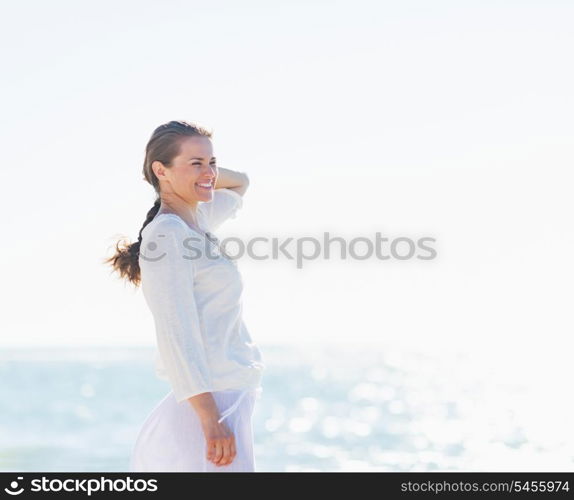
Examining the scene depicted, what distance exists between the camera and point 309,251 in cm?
558

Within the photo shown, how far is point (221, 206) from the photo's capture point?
140 inches

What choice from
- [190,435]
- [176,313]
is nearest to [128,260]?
[176,313]

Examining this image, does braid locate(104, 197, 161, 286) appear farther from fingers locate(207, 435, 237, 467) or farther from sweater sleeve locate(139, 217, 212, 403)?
fingers locate(207, 435, 237, 467)

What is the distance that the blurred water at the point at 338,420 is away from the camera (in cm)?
1538

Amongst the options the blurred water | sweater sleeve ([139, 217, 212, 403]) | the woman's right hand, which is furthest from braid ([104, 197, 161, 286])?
the blurred water

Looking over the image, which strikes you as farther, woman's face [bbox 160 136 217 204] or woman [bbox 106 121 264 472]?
woman's face [bbox 160 136 217 204]

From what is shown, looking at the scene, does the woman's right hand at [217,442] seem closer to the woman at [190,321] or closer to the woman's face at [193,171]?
the woman at [190,321]

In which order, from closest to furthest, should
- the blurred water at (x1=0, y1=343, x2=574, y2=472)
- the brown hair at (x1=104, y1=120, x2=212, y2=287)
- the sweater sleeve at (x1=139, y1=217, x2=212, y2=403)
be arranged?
the sweater sleeve at (x1=139, y1=217, x2=212, y2=403)
the brown hair at (x1=104, y1=120, x2=212, y2=287)
the blurred water at (x1=0, y1=343, x2=574, y2=472)

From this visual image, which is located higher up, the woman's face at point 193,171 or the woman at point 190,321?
the woman's face at point 193,171

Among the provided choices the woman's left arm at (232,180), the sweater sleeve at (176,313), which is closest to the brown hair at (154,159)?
the sweater sleeve at (176,313)

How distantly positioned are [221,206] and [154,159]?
0.51 metres

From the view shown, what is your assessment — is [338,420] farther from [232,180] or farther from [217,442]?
[217,442]

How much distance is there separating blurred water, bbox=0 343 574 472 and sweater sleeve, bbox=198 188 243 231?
10.4m

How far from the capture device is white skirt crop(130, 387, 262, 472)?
295 cm
